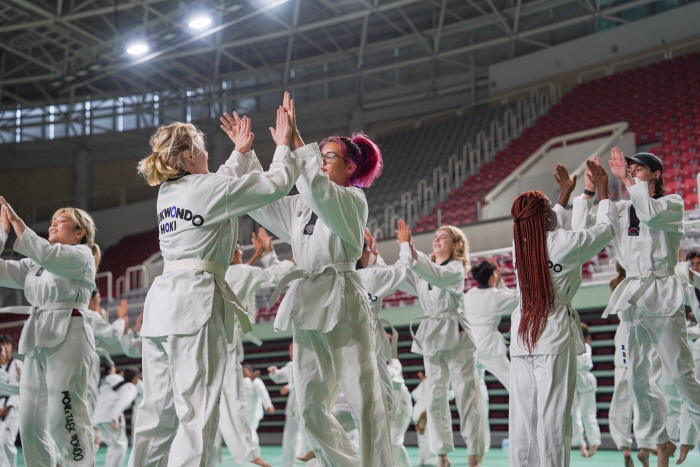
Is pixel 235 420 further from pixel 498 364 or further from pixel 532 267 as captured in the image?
pixel 532 267

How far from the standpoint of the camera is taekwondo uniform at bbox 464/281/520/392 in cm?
683

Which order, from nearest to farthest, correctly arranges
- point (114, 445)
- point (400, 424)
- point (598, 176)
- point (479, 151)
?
point (598, 176), point (400, 424), point (114, 445), point (479, 151)

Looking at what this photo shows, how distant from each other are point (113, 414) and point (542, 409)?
17.2 feet

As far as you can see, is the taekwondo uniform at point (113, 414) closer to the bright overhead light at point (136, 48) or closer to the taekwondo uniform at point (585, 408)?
the taekwondo uniform at point (585, 408)

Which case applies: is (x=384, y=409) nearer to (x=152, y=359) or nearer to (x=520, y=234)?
(x=152, y=359)

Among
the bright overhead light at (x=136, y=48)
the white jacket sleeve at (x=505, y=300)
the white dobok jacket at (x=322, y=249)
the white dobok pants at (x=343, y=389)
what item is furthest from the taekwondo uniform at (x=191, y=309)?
the bright overhead light at (x=136, y=48)

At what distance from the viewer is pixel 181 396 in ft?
11.0

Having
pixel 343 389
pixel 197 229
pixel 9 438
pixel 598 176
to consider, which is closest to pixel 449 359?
pixel 598 176

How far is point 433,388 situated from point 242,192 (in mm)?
3155

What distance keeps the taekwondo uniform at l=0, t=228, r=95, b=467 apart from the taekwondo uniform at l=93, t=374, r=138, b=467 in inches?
93.6

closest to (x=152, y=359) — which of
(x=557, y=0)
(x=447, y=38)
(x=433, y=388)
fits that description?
(x=433, y=388)

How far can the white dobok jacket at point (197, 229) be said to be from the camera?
→ 3.46 meters

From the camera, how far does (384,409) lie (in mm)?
3729

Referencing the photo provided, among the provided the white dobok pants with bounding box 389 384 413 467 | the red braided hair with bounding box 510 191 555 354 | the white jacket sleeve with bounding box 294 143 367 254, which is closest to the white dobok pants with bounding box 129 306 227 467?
the white jacket sleeve with bounding box 294 143 367 254
